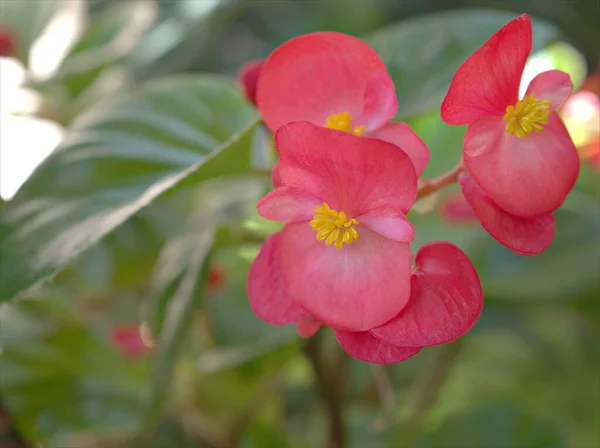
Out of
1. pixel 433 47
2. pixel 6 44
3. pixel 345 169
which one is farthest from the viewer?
pixel 6 44

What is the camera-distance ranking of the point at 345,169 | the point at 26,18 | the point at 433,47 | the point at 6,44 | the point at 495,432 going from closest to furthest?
1. the point at 345,169
2. the point at 433,47
3. the point at 495,432
4. the point at 6,44
5. the point at 26,18

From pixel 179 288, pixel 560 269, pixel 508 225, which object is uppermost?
→ pixel 508 225

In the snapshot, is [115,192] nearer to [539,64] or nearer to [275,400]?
[275,400]

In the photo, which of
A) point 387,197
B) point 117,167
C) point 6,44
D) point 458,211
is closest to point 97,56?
point 6,44

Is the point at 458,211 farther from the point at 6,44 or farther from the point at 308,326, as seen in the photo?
the point at 6,44

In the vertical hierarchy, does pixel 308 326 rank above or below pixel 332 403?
above

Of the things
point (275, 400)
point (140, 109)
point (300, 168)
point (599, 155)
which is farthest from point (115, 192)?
point (599, 155)

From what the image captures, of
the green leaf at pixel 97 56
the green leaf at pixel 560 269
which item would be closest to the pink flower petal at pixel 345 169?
the green leaf at pixel 560 269
